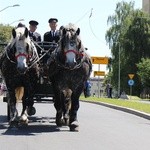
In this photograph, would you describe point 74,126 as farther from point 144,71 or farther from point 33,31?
point 144,71

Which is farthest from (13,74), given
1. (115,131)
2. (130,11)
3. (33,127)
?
(130,11)

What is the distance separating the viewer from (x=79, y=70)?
42.9ft

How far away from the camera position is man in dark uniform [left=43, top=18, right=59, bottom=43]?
15.1 m

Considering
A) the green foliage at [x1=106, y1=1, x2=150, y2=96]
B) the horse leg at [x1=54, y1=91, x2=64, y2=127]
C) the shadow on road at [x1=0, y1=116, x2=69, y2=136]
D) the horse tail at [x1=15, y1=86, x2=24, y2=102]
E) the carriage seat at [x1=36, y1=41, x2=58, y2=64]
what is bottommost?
the shadow on road at [x1=0, y1=116, x2=69, y2=136]

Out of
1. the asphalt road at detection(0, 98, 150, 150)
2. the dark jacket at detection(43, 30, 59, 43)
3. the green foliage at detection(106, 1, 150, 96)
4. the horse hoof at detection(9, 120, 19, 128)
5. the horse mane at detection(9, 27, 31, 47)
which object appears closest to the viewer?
the asphalt road at detection(0, 98, 150, 150)

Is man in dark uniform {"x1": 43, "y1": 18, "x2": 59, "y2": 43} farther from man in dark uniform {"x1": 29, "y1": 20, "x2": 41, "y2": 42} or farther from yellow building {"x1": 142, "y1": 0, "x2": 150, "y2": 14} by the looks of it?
yellow building {"x1": 142, "y1": 0, "x2": 150, "y2": 14}

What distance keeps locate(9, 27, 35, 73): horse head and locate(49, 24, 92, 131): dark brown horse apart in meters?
0.68

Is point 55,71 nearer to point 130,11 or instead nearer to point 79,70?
point 79,70

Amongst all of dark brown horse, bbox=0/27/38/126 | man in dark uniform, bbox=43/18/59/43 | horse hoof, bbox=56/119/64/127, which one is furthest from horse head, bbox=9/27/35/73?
man in dark uniform, bbox=43/18/59/43

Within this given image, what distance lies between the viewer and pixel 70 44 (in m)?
12.5

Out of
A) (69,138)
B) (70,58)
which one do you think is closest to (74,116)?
(69,138)

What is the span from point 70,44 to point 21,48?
3.61 ft

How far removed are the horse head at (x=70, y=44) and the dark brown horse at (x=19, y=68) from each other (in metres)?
0.84

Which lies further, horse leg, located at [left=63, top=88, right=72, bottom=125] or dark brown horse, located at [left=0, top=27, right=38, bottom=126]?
horse leg, located at [left=63, top=88, right=72, bottom=125]
